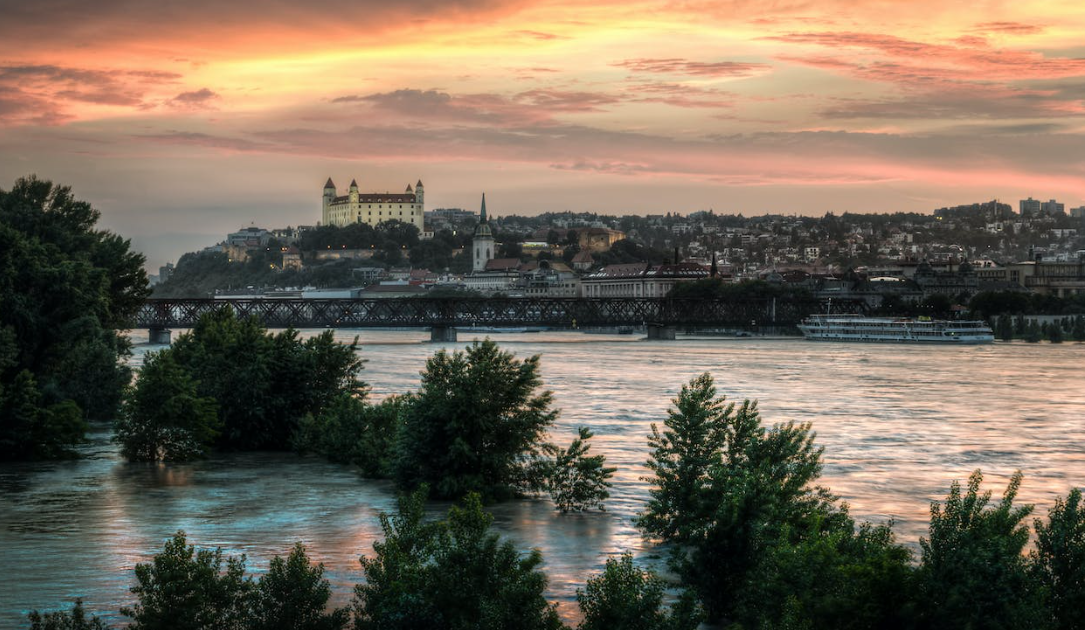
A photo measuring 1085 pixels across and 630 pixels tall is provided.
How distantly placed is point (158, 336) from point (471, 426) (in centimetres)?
9599

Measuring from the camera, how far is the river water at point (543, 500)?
19438 mm

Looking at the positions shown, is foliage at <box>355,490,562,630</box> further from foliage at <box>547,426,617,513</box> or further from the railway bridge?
the railway bridge

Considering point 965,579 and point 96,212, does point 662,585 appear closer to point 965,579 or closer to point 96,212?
point 965,579

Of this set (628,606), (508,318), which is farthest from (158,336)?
(628,606)

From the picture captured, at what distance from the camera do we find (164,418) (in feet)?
99.6

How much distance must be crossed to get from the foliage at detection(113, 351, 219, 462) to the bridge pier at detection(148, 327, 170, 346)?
8389 cm

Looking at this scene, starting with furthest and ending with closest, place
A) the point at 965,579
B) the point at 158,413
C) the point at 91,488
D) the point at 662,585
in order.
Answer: the point at 158,413 → the point at 91,488 → the point at 662,585 → the point at 965,579

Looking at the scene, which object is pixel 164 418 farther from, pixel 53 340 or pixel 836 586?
pixel 836 586

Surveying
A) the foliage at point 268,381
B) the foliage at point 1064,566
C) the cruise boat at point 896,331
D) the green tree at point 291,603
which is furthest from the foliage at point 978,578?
the cruise boat at point 896,331

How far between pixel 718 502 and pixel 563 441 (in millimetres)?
18339

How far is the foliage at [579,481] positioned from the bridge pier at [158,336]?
9300cm

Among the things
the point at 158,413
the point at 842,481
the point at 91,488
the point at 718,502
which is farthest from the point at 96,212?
the point at 718,502

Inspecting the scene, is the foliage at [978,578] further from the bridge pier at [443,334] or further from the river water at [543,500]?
the bridge pier at [443,334]

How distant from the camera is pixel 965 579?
39.2 feet
